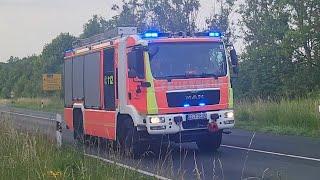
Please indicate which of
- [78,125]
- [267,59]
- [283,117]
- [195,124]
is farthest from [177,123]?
[267,59]

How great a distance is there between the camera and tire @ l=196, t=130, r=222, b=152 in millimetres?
14117

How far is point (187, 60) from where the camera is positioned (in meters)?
13.2

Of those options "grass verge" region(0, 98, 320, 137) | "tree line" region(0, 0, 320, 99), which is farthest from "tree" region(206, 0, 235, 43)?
"grass verge" region(0, 98, 320, 137)

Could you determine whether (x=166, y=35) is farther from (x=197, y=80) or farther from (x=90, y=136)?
(x=90, y=136)

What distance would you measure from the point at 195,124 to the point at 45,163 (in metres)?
4.28

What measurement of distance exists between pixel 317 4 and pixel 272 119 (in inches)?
548

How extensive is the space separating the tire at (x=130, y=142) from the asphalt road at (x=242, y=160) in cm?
20

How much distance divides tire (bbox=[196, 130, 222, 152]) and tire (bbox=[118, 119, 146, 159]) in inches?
62.9

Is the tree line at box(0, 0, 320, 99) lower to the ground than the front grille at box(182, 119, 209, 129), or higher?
higher

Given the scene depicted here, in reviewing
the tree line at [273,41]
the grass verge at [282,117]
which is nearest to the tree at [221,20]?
the tree line at [273,41]

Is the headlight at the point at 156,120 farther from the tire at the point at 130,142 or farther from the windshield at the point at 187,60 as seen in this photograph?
the windshield at the point at 187,60

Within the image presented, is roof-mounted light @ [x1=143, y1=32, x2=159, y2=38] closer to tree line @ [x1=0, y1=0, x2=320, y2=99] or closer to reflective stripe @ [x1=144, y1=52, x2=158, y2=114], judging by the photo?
reflective stripe @ [x1=144, y1=52, x2=158, y2=114]

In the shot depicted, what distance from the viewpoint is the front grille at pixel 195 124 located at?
508 inches

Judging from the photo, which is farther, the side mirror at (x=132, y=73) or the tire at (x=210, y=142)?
the tire at (x=210, y=142)
